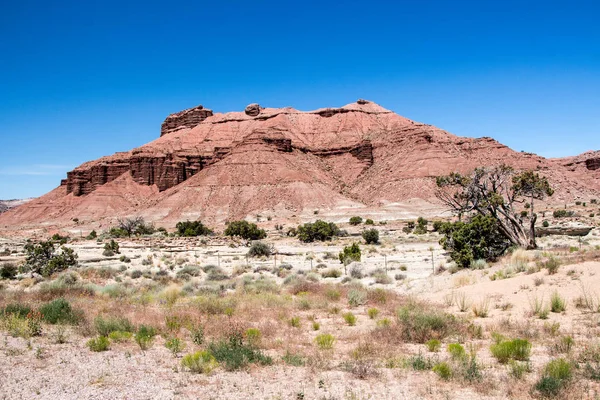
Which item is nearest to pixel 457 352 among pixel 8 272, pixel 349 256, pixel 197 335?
pixel 197 335

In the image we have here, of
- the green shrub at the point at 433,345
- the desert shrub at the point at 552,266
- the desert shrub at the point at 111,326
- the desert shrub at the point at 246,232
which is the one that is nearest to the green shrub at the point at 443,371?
the green shrub at the point at 433,345

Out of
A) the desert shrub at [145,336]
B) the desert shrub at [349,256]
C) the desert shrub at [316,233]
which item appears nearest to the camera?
the desert shrub at [145,336]

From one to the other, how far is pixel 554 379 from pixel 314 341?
4663 mm

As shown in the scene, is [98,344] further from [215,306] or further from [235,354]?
[215,306]

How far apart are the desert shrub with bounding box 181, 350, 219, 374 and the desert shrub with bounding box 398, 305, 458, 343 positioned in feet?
13.8

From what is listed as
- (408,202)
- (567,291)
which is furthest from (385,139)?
(567,291)

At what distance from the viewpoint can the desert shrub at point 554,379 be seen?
6.07m

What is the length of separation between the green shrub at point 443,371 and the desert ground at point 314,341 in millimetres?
18

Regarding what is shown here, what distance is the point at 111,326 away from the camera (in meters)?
10.2

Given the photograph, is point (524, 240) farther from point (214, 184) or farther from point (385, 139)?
point (385, 139)

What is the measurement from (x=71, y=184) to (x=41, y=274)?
120 m

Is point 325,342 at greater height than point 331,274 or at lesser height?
greater

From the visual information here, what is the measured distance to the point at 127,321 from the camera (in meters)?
10.6

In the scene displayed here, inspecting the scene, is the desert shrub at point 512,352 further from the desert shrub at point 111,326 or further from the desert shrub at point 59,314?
the desert shrub at point 59,314
